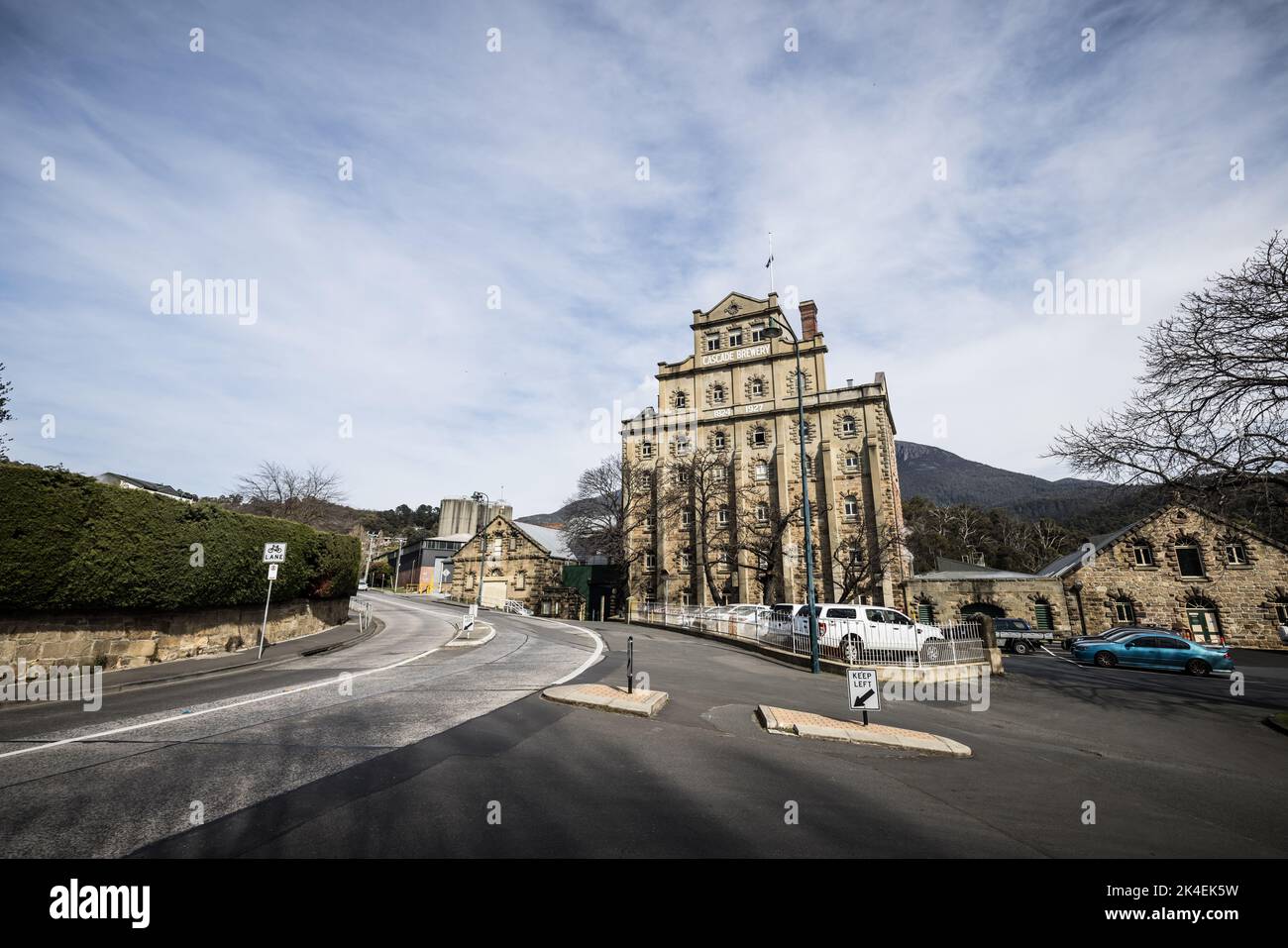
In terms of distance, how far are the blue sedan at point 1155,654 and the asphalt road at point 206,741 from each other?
22170 millimetres

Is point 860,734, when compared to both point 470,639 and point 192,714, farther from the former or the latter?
point 470,639

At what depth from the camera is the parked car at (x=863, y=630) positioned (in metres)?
17.9

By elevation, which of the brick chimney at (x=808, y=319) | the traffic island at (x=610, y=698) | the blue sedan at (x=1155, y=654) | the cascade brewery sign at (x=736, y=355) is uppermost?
the brick chimney at (x=808, y=319)

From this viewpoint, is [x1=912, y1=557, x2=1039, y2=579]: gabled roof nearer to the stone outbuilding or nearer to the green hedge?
the stone outbuilding

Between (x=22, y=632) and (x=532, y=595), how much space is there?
3588 centimetres

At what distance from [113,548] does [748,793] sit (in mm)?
15366

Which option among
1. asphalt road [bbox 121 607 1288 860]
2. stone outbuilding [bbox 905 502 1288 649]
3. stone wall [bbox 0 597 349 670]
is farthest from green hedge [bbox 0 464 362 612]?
stone outbuilding [bbox 905 502 1288 649]

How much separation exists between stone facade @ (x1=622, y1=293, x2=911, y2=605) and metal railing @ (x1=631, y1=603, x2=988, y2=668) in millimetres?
13735

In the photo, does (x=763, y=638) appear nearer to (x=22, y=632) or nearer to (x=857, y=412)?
(x=22, y=632)

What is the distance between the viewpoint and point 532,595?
152 ft

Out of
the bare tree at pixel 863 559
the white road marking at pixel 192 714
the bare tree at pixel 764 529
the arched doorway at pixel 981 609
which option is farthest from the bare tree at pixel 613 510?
the white road marking at pixel 192 714

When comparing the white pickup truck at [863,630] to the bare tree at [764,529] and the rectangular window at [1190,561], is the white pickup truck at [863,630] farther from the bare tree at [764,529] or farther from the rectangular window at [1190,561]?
the rectangular window at [1190,561]

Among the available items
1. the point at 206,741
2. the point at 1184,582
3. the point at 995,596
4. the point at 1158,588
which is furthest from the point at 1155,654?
the point at 206,741
